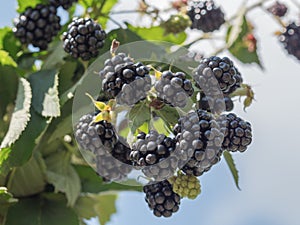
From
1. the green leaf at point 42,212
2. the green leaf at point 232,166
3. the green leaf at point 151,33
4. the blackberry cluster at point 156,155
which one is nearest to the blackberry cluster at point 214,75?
the blackberry cluster at point 156,155

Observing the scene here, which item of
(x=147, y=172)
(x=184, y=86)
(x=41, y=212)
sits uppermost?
(x=184, y=86)

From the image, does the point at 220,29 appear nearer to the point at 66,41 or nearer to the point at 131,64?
the point at 66,41

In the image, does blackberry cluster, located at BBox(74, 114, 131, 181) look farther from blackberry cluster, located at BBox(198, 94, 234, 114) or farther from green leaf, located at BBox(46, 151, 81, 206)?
green leaf, located at BBox(46, 151, 81, 206)

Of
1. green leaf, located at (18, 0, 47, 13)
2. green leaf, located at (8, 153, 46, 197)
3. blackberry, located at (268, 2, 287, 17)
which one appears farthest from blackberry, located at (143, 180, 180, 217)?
blackberry, located at (268, 2, 287, 17)

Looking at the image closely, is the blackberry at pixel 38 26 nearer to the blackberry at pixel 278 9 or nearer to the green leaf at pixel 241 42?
the green leaf at pixel 241 42

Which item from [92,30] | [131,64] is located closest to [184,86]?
[131,64]

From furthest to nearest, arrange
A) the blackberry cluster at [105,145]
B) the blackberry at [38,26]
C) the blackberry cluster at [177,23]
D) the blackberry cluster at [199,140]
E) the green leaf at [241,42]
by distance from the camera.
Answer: the green leaf at [241,42]
the blackberry cluster at [177,23]
the blackberry at [38,26]
the blackberry cluster at [105,145]
the blackberry cluster at [199,140]
